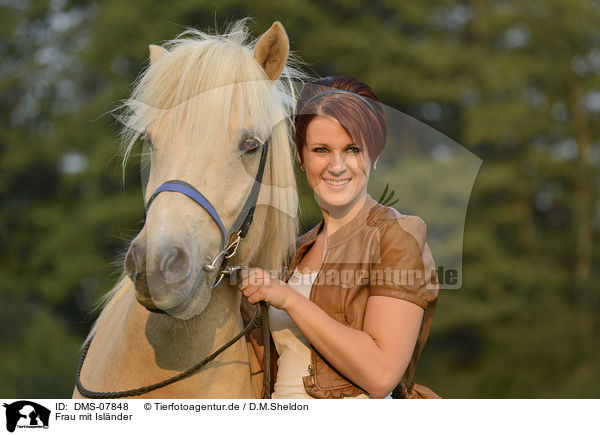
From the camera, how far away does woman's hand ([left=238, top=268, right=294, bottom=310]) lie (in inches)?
78.5

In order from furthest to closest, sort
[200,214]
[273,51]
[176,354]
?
[273,51], [176,354], [200,214]

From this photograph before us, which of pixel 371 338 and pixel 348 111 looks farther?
pixel 348 111

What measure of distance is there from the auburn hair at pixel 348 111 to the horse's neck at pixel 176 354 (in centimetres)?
73

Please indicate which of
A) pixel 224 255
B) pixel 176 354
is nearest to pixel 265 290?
pixel 224 255

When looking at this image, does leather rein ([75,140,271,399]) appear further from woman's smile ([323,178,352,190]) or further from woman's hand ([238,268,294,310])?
woman's smile ([323,178,352,190])

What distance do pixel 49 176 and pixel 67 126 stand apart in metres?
1.41

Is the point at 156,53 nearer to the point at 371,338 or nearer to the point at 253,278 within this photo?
the point at 253,278

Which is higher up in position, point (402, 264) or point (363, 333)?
point (402, 264)

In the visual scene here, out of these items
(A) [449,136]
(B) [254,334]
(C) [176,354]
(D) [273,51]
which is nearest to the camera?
(C) [176,354]

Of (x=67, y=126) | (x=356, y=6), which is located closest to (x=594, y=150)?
(x=356, y=6)

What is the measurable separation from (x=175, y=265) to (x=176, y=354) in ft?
1.59

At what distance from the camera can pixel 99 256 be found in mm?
12703

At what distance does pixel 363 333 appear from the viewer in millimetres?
2035
